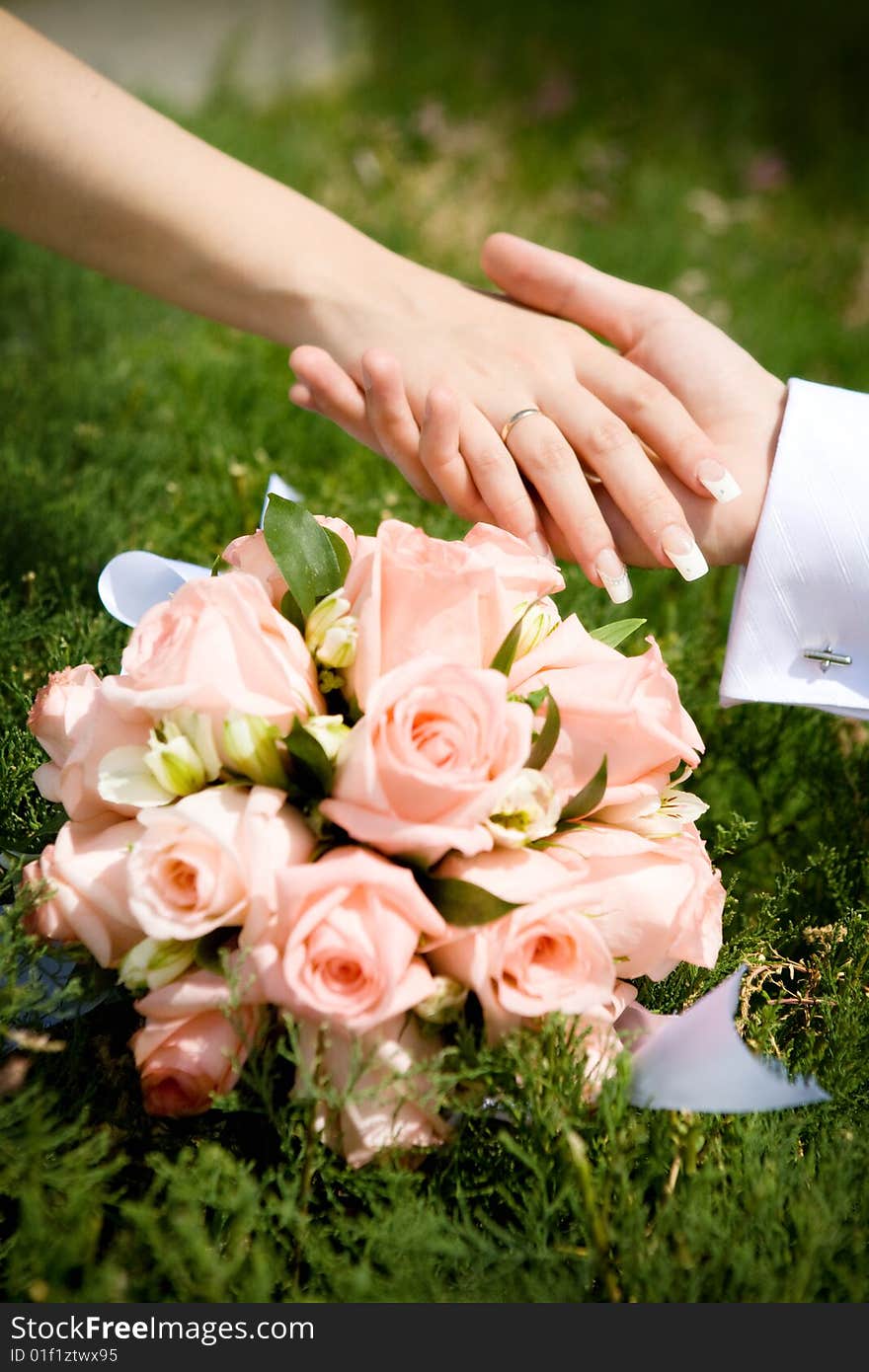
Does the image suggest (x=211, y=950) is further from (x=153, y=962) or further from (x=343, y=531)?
(x=343, y=531)

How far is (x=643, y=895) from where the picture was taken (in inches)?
28.7

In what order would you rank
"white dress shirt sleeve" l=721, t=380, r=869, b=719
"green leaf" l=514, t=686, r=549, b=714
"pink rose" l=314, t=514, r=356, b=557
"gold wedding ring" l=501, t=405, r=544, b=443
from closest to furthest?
"green leaf" l=514, t=686, r=549, b=714, "pink rose" l=314, t=514, r=356, b=557, "white dress shirt sleeve" l=721, t=380, r=869, b=719, "gold wedding ring" l=501, t=405, r=544, b=443

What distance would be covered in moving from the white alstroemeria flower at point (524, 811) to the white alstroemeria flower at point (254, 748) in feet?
0.46

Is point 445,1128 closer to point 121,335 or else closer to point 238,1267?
point 238,1267

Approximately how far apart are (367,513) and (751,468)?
0.54 metres

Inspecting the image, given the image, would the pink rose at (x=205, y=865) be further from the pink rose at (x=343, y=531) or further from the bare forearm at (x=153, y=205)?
the bare forearm at (x=153, y=205)

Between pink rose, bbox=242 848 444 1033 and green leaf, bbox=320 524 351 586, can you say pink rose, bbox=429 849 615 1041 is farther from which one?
green leaf, bbox=320 524 351 586

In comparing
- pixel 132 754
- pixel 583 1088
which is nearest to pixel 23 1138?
pixel 132 754

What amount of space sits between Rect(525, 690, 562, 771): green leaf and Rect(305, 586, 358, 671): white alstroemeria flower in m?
0.14

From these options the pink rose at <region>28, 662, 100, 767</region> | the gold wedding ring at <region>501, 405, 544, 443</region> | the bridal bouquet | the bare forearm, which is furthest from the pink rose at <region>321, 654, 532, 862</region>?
the bare forearm

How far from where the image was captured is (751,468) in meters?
1.19

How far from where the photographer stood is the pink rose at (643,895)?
2.38 feet

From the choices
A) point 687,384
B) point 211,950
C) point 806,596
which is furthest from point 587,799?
point 687,384

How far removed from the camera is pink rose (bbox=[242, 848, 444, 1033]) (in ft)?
2.12
